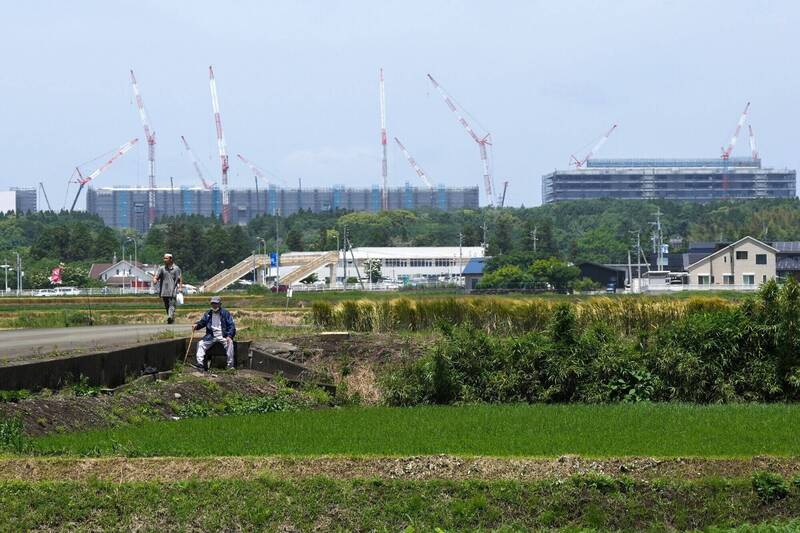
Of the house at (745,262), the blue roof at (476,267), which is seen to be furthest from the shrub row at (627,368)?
the blue roof at (476,267)

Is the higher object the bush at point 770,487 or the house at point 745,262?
the house at point 745,262

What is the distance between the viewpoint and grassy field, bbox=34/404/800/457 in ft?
48.3

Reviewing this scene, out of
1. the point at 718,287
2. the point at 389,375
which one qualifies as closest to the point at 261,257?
the point at 718,287

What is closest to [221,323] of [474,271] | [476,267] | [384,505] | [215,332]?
[215,332]

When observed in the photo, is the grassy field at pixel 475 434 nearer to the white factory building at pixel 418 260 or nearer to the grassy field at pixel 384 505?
the grassy field at pixel 384 505

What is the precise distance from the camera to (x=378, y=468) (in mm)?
13305

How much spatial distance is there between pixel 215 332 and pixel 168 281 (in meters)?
5.83

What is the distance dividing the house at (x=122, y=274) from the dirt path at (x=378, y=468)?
14328 cm

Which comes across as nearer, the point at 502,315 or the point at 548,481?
the point at 548,481

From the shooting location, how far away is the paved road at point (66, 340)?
2198 cm

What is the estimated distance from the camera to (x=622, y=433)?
16656 mm

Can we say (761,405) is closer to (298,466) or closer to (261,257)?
(298,466)

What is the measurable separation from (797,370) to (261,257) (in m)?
139

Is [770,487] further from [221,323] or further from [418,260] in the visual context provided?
[418,260]
